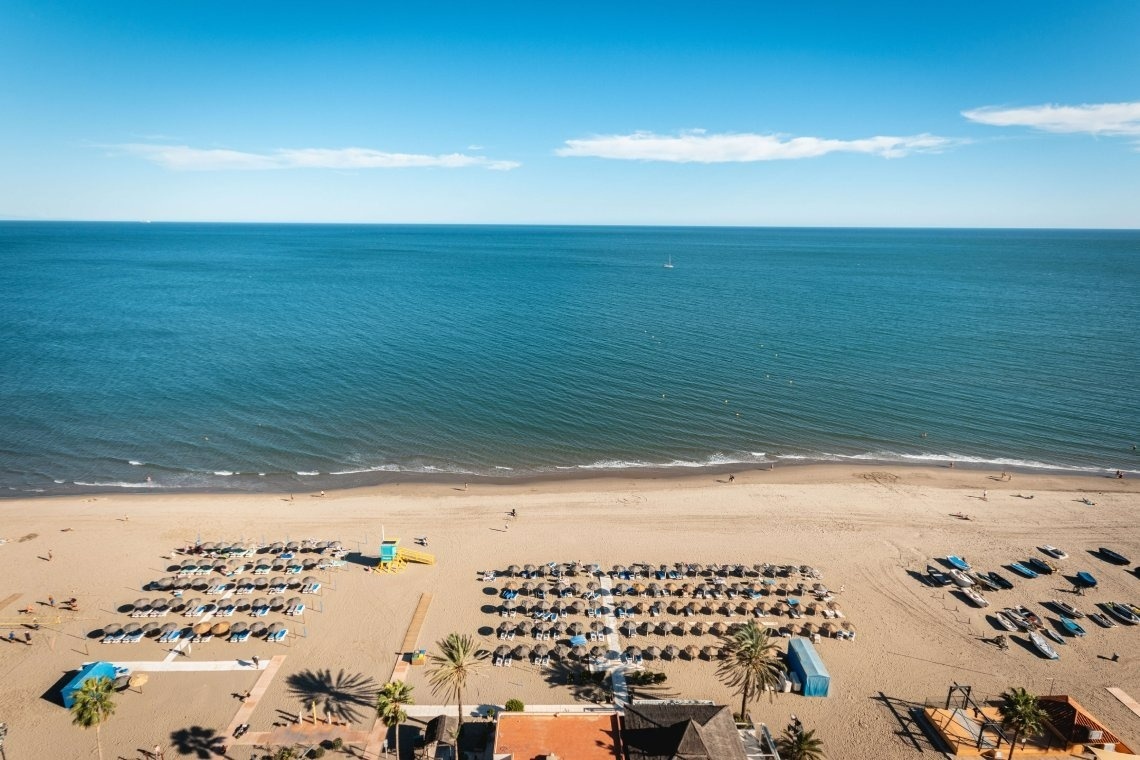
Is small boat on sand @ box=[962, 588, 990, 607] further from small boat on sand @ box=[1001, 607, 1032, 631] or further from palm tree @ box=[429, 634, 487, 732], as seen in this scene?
palm tree @ box=[429, 634, 487, 732]

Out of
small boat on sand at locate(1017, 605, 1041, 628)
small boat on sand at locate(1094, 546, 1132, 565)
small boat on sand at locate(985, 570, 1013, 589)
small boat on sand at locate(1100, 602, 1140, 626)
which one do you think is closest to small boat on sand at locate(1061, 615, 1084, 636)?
small boat on sand at locate(1017, 605, 1041, 628)

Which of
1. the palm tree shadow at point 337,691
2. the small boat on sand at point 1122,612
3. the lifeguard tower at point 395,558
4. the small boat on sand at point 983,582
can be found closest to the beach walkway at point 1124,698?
the small boat on sand at point 1122,612

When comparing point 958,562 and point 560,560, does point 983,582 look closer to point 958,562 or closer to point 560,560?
point 958,562

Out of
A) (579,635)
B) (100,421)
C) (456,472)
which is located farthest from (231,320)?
(579,635)

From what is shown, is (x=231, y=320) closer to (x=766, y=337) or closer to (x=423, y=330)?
(x=423, y=330)

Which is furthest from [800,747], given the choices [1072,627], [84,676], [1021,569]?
[84,676]

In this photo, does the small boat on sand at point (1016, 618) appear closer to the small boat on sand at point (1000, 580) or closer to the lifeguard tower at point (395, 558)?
the small boat on sand at point (1000, 580)

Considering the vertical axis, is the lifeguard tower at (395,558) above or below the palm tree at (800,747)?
above
